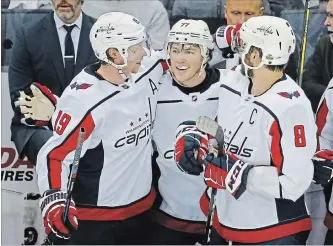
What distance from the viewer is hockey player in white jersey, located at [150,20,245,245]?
2.44m

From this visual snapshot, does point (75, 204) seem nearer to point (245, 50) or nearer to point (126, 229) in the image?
point (126, 229)

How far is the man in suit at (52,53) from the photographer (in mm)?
2852

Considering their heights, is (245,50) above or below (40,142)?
above

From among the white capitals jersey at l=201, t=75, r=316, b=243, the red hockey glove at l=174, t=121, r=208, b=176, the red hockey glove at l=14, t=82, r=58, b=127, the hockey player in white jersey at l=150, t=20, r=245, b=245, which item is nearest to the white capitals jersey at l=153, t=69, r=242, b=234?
the hockey player in white jersey at l=150, t=20, r=245, b=245

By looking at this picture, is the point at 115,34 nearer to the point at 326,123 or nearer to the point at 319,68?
the point at 326,123

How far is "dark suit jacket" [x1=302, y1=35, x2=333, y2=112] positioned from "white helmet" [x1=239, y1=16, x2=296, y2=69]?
604 millimetres

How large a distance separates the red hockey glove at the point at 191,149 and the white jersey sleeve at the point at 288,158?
0.67 ft

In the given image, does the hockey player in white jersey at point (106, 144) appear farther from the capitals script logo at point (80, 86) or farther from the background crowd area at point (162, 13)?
the background crowd area at point (162, 13)

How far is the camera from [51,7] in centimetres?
300

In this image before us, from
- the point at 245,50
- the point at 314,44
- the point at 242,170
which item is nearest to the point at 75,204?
the point at 242,170

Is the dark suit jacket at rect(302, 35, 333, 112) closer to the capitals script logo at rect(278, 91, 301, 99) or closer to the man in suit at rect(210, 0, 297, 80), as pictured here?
the man in suit at rect(210, 0, 297, 80)

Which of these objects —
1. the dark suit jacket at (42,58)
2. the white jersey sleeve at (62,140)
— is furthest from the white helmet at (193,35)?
the dark suit jacket at (42,58)

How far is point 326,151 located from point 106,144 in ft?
2.64

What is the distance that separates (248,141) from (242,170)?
135 mm
